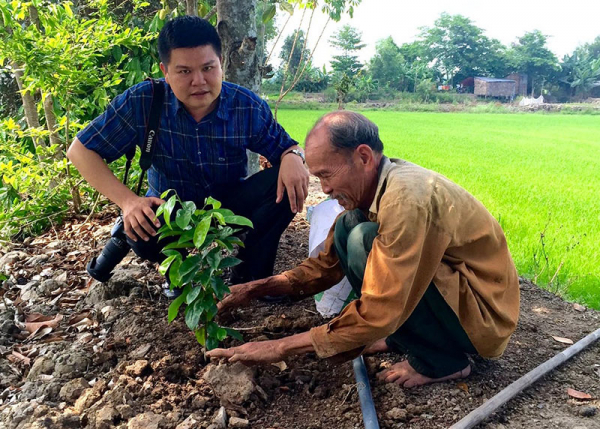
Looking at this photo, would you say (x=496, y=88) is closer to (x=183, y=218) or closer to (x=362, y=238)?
(x=362, y=238)

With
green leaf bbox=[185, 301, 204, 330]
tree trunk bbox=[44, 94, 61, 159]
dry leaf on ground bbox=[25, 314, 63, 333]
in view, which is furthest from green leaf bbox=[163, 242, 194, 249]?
tree trunk bbox=[44, 94, 61, 159]

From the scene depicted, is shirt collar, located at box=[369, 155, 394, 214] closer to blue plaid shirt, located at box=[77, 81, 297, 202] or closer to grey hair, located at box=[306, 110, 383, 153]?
grey hair, located at box=[306, 110, 383, 153]

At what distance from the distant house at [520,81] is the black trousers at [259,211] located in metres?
51.1

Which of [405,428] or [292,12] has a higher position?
[292,12]

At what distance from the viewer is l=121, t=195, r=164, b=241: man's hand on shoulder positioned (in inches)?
88.4

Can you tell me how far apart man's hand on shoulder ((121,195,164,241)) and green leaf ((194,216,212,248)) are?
1.59ft

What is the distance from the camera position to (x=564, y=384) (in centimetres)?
219

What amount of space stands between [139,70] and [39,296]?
2333 mm

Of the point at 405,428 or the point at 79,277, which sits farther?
the point at 79,277

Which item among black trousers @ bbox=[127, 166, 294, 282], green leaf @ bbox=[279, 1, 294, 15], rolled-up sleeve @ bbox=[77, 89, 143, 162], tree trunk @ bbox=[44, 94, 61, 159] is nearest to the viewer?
rolled-up sleeve @ bbox=[77, 89, 143, 162]

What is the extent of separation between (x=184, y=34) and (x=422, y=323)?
164 centimetres

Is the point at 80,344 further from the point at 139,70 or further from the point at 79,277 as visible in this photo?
the point at 139,70

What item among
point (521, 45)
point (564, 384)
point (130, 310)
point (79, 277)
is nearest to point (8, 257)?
point (79, 277)

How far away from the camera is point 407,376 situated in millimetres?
2102
